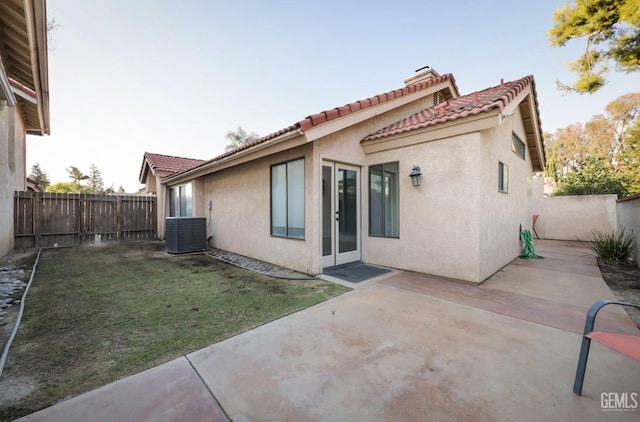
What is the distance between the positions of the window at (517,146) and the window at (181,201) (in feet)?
39.2

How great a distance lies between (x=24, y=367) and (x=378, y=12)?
38.2ft

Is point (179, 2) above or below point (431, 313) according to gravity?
above

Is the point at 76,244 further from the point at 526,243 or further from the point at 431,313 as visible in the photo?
the point at 526,243

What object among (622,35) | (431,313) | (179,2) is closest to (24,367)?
(431,313)

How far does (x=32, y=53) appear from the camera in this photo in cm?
521

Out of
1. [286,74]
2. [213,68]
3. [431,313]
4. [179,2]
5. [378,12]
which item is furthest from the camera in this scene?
[286,74]

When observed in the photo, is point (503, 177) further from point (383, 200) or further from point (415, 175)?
point (383, 200)

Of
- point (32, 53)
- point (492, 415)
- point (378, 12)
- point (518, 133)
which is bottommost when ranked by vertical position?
point (492, 415)

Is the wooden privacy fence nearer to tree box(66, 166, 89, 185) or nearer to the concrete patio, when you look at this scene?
the concrete patio

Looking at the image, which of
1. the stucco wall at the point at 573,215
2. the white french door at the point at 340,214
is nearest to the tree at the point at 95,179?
the white french door at the point at 340,214

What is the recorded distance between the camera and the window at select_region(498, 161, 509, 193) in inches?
253

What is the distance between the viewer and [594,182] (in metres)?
14.0

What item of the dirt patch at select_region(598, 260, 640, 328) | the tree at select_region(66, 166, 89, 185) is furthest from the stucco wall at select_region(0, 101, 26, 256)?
the tree at select_region(66, 166, 89, 185)

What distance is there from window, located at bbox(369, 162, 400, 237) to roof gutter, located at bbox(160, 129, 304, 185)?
8.33 ft
